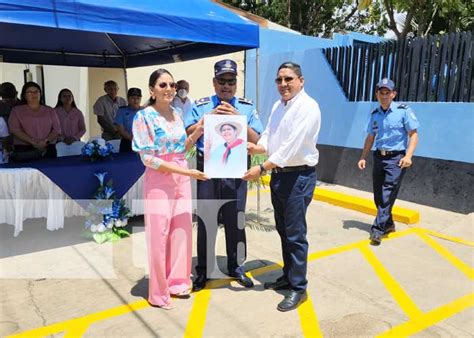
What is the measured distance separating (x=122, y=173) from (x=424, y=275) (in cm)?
345

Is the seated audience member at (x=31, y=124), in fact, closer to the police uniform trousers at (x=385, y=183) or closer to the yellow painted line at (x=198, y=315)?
the yellow painted line at (x=198, y=315)

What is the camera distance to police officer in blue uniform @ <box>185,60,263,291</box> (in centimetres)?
334

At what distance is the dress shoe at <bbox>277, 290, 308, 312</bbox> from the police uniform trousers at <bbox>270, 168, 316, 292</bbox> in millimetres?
37

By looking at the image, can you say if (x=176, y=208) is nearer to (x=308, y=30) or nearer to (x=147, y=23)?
(x=147, y=23)

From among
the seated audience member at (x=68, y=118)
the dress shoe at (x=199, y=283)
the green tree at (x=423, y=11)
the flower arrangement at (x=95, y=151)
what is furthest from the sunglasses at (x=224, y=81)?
the green tree at (x=423, y=11)

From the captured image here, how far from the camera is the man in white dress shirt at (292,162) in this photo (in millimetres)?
3000

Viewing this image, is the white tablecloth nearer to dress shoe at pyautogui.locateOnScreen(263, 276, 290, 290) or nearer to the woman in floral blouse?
the woman in floral blouse

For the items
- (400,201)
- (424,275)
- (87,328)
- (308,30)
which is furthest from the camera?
(308,30)

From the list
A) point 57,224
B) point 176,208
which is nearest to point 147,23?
Result: point 176,208

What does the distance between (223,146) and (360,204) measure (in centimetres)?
376

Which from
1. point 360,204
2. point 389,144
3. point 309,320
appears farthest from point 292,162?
point 360,204

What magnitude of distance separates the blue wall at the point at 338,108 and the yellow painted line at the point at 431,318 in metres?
3.09

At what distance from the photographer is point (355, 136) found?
24.9 ft

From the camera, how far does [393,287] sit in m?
3.69
